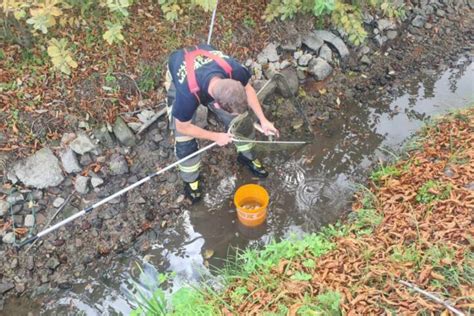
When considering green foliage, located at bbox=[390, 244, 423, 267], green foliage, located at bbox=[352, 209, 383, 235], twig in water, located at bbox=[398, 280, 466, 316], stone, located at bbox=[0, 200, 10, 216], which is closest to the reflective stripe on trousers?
green foliage, located at bbox=[352, 209, 383, 235]

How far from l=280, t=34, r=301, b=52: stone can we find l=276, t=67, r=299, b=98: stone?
0.35m

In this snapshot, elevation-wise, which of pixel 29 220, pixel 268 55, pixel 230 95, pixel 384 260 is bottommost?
pixel 29 220

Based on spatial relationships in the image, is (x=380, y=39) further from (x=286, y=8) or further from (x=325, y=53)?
(x=286, y=8)

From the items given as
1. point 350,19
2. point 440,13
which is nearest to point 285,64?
point 350,19

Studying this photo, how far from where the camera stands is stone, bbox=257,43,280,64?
5.80 meters

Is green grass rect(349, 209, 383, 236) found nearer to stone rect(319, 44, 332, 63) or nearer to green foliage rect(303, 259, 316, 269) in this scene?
green foliage rect(303, 259, 316, 269)

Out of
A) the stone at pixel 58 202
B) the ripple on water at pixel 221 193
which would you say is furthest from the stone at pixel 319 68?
the stone at pixel 58 202

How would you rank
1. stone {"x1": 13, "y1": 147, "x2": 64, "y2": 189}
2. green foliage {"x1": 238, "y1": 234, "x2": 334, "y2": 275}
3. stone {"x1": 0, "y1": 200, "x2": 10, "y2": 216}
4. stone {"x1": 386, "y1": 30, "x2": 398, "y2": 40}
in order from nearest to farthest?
green foliage {"x1": 238, "y1": 234, "x2": 334, "y2": 275} < stone {"x1": 0, "y1": 200, "x2": 10, "y2": 216} < stone {"x1": 13, "y1": 147, "x2": 64, "y2": 189} < stone {"x1": 386, "y1": 30, "x2": 398, "y2": 40}

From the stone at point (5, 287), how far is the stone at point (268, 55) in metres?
3.97

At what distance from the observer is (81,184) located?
4848 mm

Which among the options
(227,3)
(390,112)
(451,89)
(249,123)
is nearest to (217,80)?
(249,123)

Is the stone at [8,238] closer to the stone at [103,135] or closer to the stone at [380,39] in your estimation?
the stone at [103,135]

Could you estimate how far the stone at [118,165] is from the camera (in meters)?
4.99

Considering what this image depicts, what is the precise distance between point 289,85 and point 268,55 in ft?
1.68
